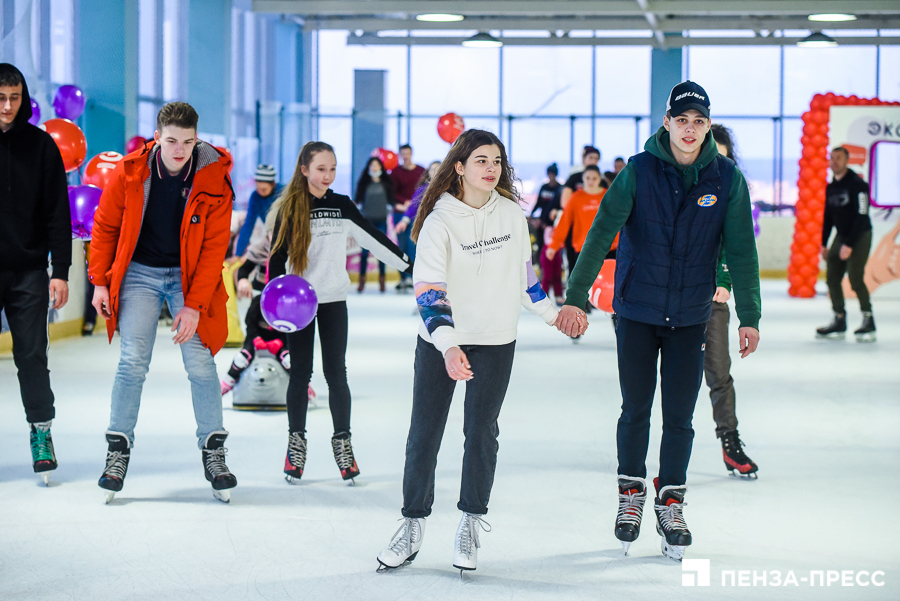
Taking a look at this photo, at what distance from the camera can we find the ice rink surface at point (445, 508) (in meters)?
2.95

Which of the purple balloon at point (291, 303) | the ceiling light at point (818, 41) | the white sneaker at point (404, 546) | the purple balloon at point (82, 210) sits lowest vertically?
the white sneaker at point (404, 546)

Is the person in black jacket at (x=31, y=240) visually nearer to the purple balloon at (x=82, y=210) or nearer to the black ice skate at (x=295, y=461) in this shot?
the black ice skate at (x=295, y=461)

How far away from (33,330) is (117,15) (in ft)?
27.7

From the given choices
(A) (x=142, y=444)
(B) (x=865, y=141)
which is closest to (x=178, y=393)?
(A) (x=142, y=444)

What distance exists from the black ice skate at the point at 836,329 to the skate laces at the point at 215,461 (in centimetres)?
715

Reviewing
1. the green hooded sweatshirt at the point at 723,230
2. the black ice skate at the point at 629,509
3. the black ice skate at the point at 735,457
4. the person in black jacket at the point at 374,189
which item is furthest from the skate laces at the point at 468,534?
the person in black jacket at the point at 374,189

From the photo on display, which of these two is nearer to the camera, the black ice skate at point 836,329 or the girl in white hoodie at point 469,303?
the girl in white hoodie at point 469,303

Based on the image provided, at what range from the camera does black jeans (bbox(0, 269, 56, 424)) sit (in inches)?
153

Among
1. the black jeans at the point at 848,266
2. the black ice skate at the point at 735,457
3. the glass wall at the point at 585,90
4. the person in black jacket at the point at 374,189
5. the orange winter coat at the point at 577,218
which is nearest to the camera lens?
the black ice skate at the point at 735,457

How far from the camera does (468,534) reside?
3.01 metres

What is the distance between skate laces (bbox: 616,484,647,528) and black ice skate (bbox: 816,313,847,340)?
6.87m

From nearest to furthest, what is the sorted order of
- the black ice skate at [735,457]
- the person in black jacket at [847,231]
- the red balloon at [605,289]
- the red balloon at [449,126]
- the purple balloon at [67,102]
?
the black ice skate at [735,457] < the red balloon at [605,289] < the purple balloon at [67,102] < the person in black jacket at [847,231] < the red balloon at [449,126]

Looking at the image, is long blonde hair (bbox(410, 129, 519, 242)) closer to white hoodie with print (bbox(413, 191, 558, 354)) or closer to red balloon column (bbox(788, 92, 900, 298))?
white hoodie with print (bbox(413, 191, 558, 354))

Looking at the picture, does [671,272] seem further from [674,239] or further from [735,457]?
[735,457]
